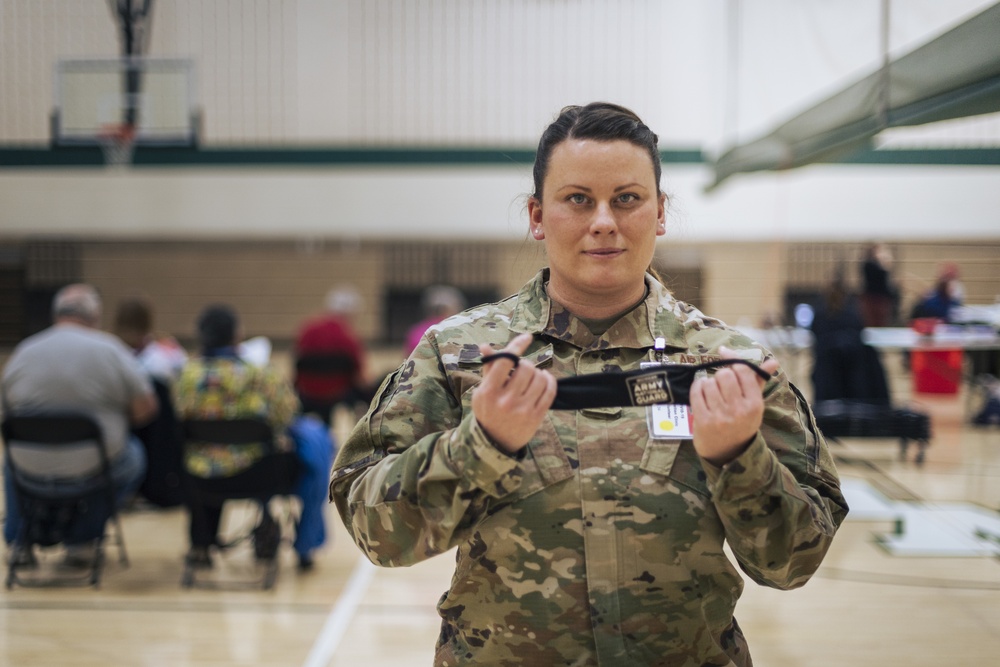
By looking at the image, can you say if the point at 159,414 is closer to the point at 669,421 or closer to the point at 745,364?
the point at 669,421

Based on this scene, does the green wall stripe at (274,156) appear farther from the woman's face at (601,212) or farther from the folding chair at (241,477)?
the woman's face at (601,212)

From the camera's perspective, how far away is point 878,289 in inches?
317

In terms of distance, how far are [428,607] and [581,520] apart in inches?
118

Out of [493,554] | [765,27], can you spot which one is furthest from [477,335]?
[765,27]

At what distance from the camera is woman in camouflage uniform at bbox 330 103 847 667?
49.4 inches

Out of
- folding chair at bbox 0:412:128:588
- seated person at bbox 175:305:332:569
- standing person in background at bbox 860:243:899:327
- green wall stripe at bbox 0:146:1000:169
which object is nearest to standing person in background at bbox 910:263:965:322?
standing person in background at bbox 860:243:899:327

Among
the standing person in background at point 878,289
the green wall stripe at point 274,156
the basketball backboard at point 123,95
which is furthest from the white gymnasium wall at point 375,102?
the standing person in background at point 878,289

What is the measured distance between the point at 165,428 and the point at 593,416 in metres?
4.88

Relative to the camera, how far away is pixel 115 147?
39.6 ft

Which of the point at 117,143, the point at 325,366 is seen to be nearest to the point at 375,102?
the point at 117,143

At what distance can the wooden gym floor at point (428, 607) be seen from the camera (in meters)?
3.45

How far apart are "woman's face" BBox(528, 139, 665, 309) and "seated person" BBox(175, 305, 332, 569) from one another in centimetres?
325

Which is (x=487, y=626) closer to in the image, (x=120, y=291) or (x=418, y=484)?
(x=418, y=484)

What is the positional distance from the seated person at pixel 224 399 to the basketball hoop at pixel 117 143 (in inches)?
314
